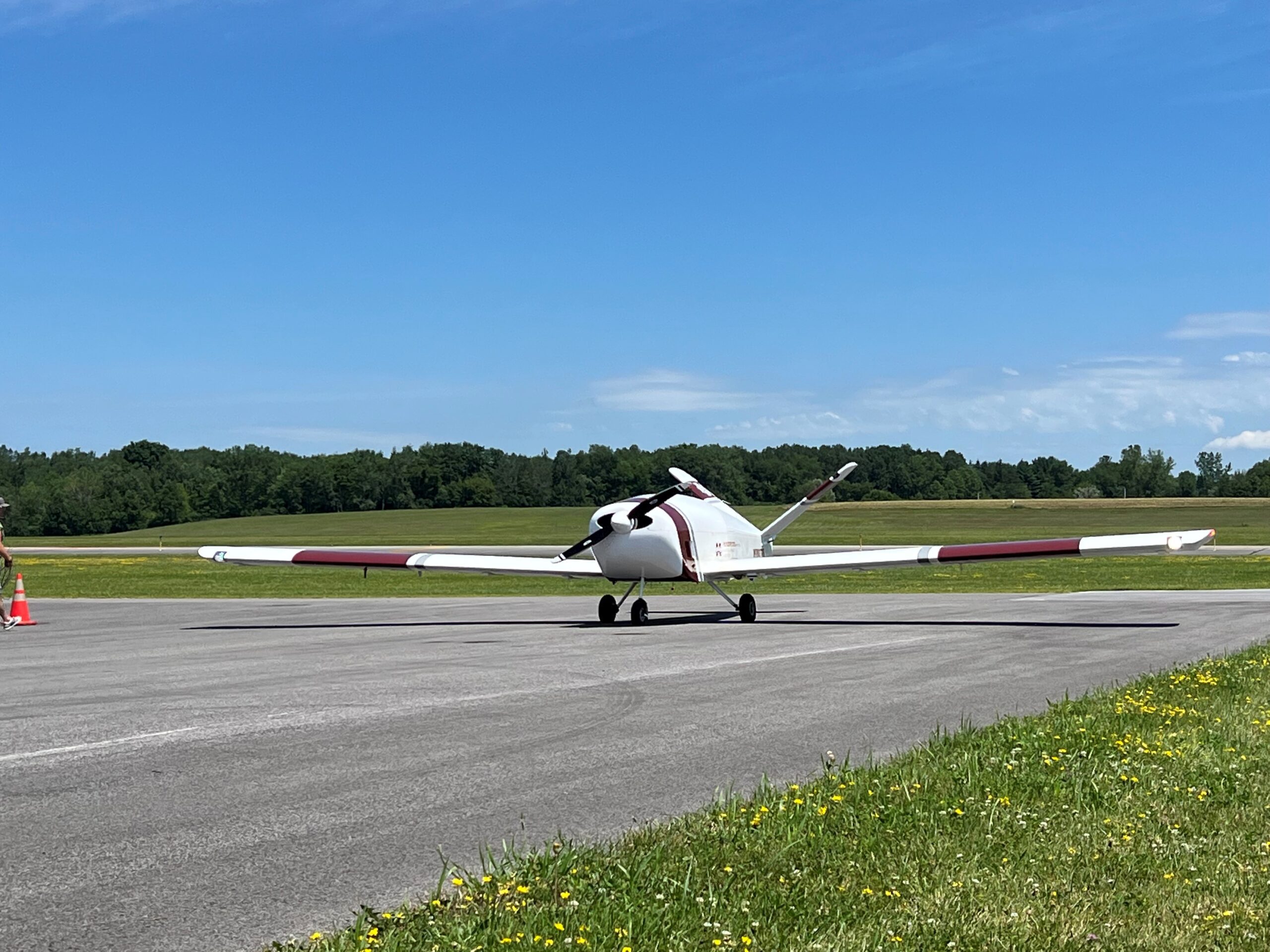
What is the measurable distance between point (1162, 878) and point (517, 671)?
10518 millimetres

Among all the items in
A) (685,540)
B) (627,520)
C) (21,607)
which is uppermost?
(627,520)

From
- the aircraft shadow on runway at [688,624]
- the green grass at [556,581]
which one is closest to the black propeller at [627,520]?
the aircraft shadow on runway at [688,624]

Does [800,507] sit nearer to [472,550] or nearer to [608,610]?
[608,610]

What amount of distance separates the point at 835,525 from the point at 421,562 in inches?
3555

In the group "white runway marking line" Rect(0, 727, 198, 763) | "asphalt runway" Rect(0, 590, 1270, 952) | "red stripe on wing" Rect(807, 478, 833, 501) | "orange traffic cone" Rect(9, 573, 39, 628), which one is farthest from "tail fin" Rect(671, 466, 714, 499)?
"white runway marking line" Rect(0, 727, 198, 763)

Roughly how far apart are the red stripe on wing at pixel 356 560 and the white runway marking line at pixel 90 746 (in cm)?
1605

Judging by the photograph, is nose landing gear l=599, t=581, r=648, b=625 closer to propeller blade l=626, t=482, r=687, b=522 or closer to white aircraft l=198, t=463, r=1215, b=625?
white aircraft l=198, t=463, r=1215, b=625

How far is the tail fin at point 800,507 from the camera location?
1150 inches

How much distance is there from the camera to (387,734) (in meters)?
10.8

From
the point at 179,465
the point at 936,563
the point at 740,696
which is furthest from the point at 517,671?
the point at 179,465

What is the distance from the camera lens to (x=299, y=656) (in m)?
18.2

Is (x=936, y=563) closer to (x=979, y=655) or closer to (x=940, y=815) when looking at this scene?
(x=979, y=655)

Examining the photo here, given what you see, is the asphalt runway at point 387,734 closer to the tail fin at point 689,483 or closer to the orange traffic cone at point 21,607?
the orange traffic cone at point 21,607

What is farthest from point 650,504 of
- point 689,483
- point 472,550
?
point 472,550
